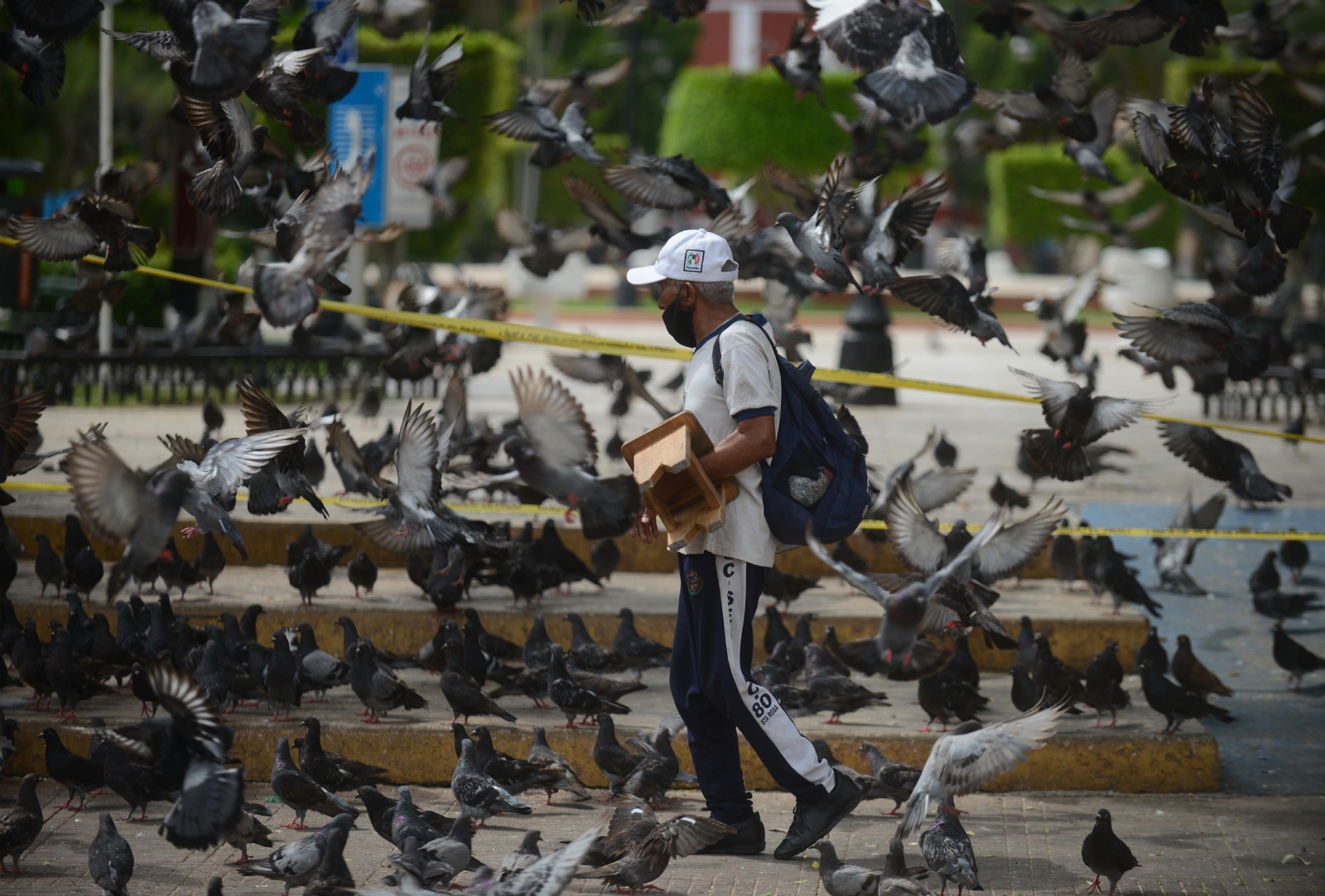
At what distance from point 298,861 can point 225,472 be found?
1431mm

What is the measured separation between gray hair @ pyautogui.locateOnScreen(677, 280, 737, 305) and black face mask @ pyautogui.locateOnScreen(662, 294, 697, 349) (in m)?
0.06

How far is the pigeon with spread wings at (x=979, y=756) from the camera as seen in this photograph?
434cm

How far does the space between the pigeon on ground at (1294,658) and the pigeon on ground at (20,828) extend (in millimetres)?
5259

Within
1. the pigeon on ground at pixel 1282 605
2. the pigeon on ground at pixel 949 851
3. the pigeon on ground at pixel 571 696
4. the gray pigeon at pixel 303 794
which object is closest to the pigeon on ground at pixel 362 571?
the pigeon on ground at pixel 571 696

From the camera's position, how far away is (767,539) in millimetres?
4570

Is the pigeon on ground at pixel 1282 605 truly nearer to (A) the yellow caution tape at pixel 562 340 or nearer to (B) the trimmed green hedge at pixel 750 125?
(A) the yellow caution tape at pixel 562 340

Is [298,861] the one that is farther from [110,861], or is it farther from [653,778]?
[653,778]

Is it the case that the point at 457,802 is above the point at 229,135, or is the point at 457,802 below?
below

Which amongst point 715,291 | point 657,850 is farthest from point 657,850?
point 715,291

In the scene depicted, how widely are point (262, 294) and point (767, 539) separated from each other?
6.52 ft

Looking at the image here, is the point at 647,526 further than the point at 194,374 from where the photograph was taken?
No

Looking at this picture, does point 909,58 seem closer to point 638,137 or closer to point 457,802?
point 457,802

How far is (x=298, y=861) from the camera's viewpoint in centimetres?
446

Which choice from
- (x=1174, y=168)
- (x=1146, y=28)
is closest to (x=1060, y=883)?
(x=1174, y=168)
